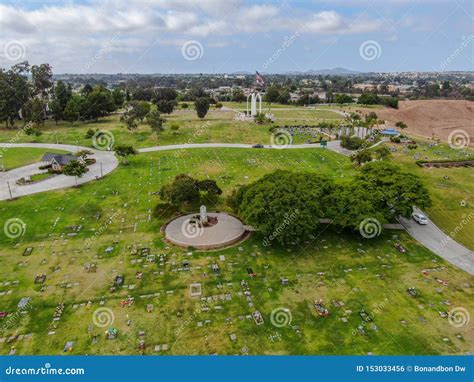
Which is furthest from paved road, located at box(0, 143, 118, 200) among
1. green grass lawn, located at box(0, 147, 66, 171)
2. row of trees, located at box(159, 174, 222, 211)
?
row of trees, located at box(159, 174, 222, 211)

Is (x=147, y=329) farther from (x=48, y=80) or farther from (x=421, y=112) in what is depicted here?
(x=421, y=112)

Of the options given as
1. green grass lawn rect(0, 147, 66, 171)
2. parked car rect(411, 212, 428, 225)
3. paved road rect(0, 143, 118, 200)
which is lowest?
parked car rect(411, 212, 428, 225)

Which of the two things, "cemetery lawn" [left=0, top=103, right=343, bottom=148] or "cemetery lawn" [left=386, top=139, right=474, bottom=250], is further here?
"cemetery lawn" [left=0, top=103, right=343, bottom=148]

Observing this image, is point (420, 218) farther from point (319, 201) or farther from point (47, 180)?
point (47, 180)

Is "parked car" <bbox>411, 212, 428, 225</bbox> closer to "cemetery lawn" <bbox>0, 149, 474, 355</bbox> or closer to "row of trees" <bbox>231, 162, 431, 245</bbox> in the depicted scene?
"row of trees" <bbox>231, 162, 431, 245</bbox>

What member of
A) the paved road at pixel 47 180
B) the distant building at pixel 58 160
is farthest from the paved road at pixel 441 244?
the distant building at pixel 58 160
